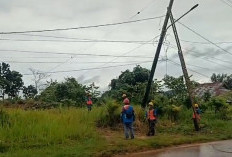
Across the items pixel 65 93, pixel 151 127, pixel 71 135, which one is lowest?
pixel 71 135

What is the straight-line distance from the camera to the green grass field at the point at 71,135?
1428 cm

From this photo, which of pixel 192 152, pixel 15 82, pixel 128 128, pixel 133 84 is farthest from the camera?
pixel 15 82

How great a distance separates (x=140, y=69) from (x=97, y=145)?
1840 cm

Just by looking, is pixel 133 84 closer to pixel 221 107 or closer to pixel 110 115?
pixel 221 107

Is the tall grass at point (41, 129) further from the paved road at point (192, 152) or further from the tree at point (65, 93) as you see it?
the tree at point (65, 93)

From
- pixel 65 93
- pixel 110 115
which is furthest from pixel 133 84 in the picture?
pixel 110 115

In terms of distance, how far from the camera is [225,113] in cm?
2728

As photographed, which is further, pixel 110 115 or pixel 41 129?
pixel 110 115

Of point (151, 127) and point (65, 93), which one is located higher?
point (65, 93)

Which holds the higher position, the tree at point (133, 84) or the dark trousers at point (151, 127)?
the tree at point (133, 84)

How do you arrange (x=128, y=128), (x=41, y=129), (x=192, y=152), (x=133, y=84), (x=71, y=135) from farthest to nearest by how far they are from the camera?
1. (x=133, y=84)
2. (x=128, y=128)
3. (x=71, y=135)
4. (x=41, y=129)
5. (x=192, y=152)

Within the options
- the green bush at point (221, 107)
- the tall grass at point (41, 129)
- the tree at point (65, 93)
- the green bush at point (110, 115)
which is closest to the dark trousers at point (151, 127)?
the green bush at point (110, 115)

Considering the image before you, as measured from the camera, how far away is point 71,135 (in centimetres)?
1675

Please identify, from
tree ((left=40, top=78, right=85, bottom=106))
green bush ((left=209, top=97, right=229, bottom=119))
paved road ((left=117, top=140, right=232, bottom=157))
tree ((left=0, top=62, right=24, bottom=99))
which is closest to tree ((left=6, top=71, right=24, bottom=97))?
tree ((left=0, top=62, right=24, bottom=99))
